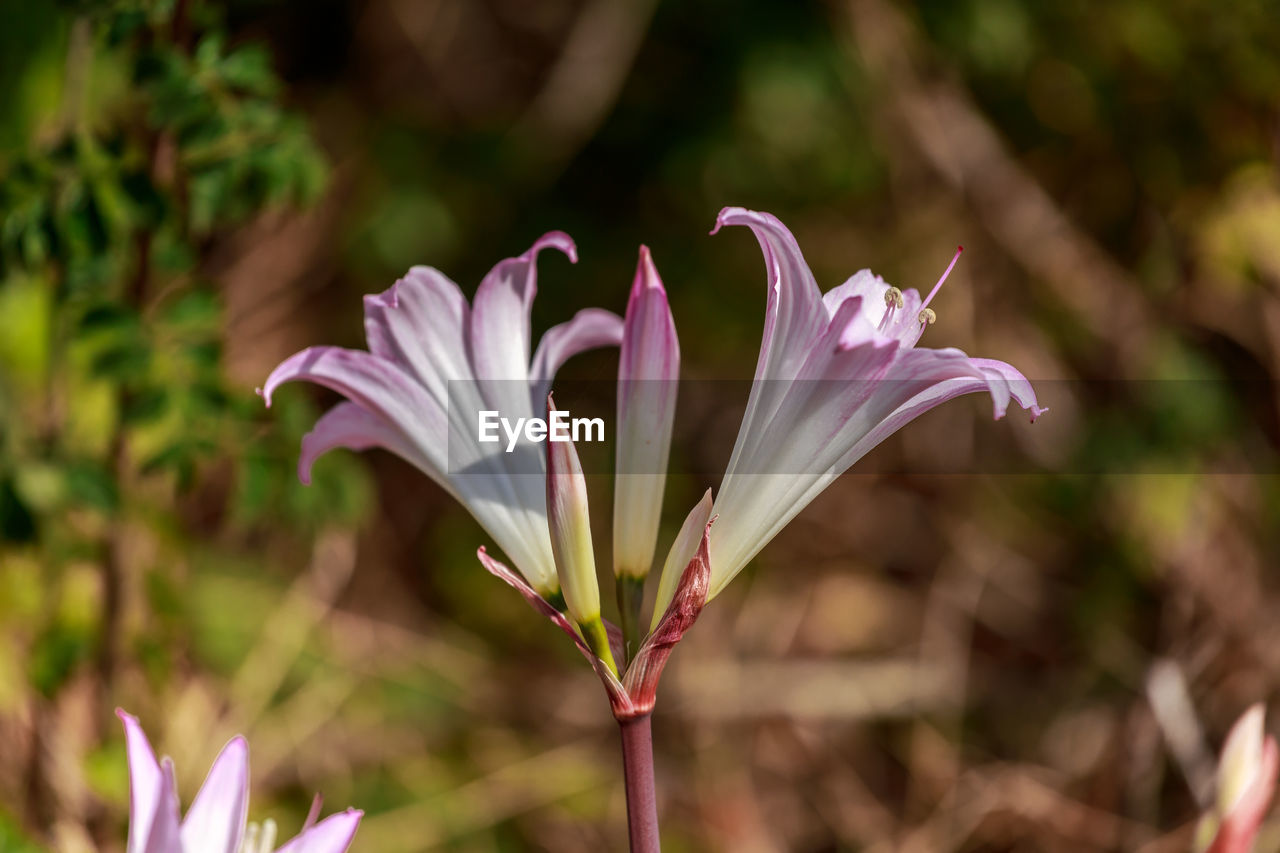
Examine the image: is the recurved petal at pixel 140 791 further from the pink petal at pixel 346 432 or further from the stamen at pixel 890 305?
the stamen at pixel 890 305

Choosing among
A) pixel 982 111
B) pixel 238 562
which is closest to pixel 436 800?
pixel 238 562

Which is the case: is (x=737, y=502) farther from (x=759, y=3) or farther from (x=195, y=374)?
(x=759, y=3)

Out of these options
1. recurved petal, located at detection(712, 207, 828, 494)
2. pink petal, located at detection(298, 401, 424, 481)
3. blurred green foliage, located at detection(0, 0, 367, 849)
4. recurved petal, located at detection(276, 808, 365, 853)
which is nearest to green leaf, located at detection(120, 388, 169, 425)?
blurred green foliage, located at detection(0, 0, 367, 849)

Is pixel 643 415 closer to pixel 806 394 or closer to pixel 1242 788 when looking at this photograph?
pixel 806 394

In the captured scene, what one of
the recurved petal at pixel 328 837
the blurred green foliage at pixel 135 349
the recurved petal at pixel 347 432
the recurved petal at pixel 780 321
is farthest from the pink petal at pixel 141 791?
the blurred green foliage at pixel 135 349

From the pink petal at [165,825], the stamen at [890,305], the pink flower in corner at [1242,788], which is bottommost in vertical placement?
the pink flower in corner at [1242,788]

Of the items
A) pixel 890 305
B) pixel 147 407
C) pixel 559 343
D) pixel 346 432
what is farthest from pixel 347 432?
pixel 147 407

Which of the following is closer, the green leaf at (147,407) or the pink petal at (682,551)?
the pink petal at (682,551)

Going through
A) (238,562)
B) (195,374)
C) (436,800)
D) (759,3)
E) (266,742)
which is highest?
(759,3)
